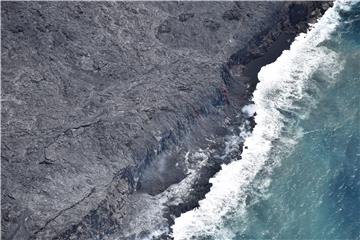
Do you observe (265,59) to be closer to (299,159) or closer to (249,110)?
(249,110)

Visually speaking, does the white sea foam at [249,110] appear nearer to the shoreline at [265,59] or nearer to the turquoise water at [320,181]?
the shoreline at [265,59]

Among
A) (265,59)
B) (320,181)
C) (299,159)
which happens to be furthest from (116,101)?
(320,181)

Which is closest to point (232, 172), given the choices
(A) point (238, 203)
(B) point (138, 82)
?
(A) point (238, 203)

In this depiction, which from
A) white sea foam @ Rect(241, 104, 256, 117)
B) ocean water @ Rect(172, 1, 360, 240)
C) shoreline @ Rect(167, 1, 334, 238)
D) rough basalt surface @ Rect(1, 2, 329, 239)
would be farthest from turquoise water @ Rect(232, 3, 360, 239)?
rough basalt surface @ Rect(1, 2, 329, 239)

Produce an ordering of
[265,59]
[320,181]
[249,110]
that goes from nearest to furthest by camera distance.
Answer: [320,181] → [249,110] → [265,59]

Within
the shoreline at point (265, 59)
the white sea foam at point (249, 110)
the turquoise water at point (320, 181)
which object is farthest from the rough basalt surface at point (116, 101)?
the turquoise water at point (320, 181)

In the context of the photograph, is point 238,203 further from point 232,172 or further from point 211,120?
point 211,120
